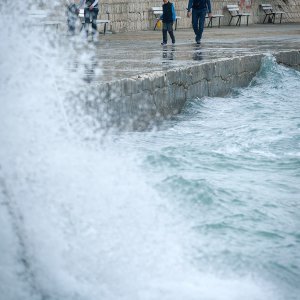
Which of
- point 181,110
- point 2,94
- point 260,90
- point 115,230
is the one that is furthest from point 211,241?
point 260,90

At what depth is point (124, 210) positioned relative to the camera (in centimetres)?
543

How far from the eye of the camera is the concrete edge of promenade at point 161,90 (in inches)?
304

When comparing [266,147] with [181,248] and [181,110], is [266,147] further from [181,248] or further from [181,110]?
[181,248]

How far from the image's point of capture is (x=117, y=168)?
Answer: 6.60m

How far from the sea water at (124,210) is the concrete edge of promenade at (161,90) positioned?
26cm

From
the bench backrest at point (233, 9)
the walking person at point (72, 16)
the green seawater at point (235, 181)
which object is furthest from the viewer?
the bench backrest at point (233, 9)

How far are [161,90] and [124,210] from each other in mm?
3983

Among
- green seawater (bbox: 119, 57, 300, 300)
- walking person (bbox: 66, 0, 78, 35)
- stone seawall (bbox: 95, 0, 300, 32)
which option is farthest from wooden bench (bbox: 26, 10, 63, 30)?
green seawater (bbox: 119, 57, 300, 300)

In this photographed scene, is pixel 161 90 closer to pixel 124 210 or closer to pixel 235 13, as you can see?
pixel 124 210

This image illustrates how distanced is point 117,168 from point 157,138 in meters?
1.87

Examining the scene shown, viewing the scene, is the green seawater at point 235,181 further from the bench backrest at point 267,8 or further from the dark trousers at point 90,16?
the bench backrest at point 267,8

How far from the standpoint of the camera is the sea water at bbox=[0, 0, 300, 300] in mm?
4250

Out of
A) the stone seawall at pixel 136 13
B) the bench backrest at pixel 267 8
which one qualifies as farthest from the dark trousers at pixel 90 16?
the bench backrest at pixel 267 8

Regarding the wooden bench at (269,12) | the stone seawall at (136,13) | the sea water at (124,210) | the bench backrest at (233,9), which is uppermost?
the sea water at (124,210)
